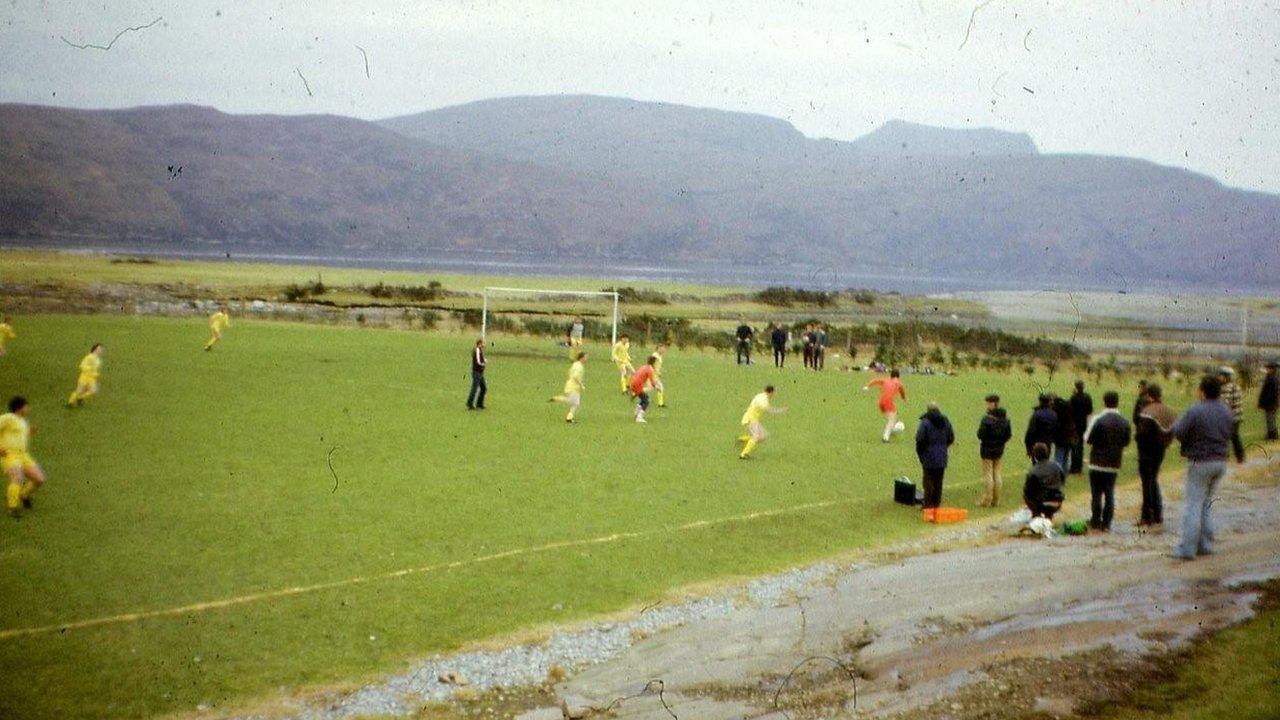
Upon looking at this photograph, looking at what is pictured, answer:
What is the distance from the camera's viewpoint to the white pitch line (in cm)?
1153

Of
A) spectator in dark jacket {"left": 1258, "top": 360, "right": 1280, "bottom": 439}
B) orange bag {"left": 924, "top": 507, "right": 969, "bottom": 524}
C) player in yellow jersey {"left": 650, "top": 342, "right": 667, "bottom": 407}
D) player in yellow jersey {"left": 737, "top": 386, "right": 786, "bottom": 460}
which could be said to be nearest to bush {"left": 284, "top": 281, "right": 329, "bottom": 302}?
player in yellow jersey {"left": 650, "top": 342, "right": 667, "bottom": 407}

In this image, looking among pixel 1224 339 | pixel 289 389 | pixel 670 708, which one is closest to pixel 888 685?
A: pixel 670 708

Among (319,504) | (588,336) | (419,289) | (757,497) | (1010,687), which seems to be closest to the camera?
(1010,687)

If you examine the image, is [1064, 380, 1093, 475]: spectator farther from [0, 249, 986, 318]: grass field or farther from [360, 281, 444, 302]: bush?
[360, 281, 444, 302]: bush

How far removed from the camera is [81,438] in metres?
21.5

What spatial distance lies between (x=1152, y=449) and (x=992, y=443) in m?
2.88

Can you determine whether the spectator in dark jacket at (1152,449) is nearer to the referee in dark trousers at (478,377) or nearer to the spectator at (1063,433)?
the spectator at (1063,433)

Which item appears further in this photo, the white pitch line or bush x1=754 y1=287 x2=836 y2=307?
bush x1=754 y1=287 x2=836 y2=307

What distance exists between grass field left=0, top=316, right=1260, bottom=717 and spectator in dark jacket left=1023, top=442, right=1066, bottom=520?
186 centimetres

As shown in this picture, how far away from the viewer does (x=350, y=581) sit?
13.5 meters

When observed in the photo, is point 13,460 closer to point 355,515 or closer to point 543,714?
point 355,515

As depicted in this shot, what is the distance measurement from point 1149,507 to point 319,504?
1282cm

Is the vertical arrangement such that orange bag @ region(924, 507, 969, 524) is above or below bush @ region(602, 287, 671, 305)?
below

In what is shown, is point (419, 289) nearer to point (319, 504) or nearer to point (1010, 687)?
point (319, 504)
